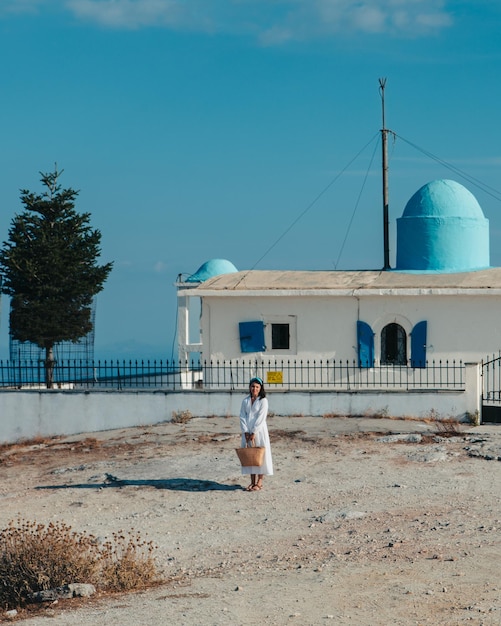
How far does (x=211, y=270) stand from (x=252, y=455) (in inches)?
695

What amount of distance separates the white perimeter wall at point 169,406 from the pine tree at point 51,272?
12.6 feet

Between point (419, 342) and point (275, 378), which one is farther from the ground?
point (419, 342)

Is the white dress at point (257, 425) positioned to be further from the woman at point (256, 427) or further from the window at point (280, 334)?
the window at point (280, 334)

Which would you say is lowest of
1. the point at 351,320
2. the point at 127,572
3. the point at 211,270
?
the point at 127,572

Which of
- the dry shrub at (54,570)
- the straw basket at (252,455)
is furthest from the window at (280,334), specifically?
the dry shrub at (54,570)

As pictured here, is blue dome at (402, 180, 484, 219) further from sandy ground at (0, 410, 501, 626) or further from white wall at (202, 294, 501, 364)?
sandy ground at (0, 410, 501, 626)

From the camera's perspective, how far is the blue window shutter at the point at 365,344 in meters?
24.8

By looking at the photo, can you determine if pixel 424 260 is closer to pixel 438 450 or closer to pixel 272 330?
pixel 272 330

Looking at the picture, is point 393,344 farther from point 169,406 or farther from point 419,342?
point 169,406

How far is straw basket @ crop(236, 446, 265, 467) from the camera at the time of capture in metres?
14.5

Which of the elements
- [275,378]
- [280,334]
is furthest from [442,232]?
[275,378]

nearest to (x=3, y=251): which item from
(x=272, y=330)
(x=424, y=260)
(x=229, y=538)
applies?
(x=272, y=330)

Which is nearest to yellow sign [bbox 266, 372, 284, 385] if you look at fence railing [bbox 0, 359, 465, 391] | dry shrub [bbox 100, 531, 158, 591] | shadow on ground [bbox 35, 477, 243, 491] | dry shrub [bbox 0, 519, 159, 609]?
fence railing [bbox 0, 359, 465, 391]

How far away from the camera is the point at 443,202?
88.8ft
